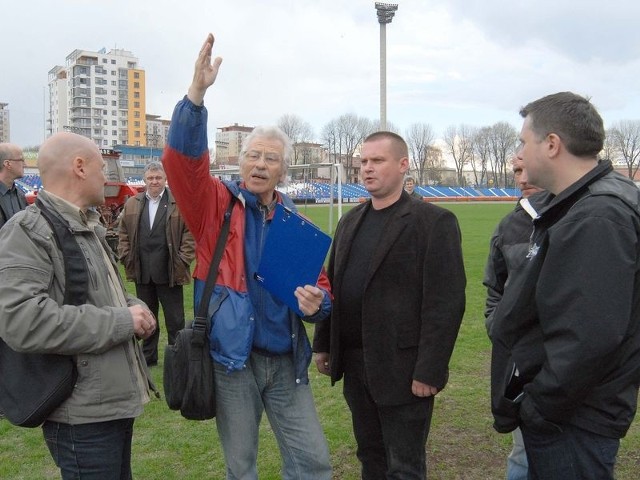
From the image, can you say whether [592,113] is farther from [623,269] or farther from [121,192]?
[121,192]

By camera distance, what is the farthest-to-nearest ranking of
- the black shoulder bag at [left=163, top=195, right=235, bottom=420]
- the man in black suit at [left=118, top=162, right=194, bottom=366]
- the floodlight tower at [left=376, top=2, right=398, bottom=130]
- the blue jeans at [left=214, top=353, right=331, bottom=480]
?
1. the floodlight tower at [left=376, top=2, right=398, bottom=130]
2. the man in black suit at [left=118, top=162, right=194, bottom=366]
3. the blue jeans at [left=214, top=353, right=331, bottom=480]
4. the black shoulder bag at [left=163, top=195, right=235, bottom=420]

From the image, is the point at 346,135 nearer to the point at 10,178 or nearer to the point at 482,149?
the point at 482,149

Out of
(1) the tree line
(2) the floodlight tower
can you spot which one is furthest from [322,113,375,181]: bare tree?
(2) the floodlight tower

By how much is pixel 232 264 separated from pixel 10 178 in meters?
3.97

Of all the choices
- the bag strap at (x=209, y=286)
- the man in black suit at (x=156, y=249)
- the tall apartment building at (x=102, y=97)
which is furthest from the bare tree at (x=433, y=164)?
the bag strap at (x=209, y=286)

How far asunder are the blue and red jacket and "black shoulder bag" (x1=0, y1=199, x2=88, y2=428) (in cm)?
55

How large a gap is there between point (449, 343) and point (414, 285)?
35 cm

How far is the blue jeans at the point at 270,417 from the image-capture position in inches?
110

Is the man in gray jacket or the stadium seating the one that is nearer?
the man in gray jacket

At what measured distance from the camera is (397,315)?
3076 mm

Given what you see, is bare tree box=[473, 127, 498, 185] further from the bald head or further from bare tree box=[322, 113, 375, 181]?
the bald head

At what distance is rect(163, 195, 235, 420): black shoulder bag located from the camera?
8.66 ft

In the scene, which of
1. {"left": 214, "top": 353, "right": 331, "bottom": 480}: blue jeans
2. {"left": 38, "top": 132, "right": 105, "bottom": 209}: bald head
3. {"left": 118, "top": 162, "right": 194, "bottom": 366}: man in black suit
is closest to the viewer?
{"left": 38, "top": 132, "right": 105, "bottom": 209}: bald head

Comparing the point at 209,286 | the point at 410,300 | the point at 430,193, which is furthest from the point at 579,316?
the point at 430,193
